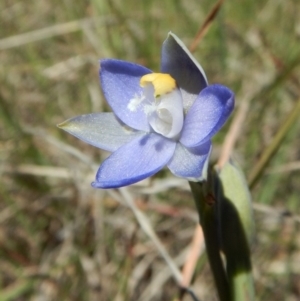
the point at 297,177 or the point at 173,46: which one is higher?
the point at 173,46

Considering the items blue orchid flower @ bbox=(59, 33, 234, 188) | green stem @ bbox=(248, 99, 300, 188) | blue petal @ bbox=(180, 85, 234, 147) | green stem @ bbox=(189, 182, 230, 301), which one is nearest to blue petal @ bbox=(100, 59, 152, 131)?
blue orchid flower @ bbox=(59, 33, 234, 188)

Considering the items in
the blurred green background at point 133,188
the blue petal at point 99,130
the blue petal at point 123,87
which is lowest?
the blurred green background at point 133,188

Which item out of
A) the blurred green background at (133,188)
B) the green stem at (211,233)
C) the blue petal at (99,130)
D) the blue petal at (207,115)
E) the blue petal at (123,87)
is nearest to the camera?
the blue petal at (207,115)

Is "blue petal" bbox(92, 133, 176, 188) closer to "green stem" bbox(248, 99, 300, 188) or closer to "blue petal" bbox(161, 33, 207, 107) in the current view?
"blue petal" bbox(161, 33, 207, 107)

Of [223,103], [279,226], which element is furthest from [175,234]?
[223,103]

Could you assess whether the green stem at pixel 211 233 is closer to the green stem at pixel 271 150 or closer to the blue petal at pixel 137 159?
the blue petal at pixel 137 159

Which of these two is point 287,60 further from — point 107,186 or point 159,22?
point 107,186

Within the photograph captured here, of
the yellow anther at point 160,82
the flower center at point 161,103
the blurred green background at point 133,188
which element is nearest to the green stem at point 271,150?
the blurred green background at point 133,188
